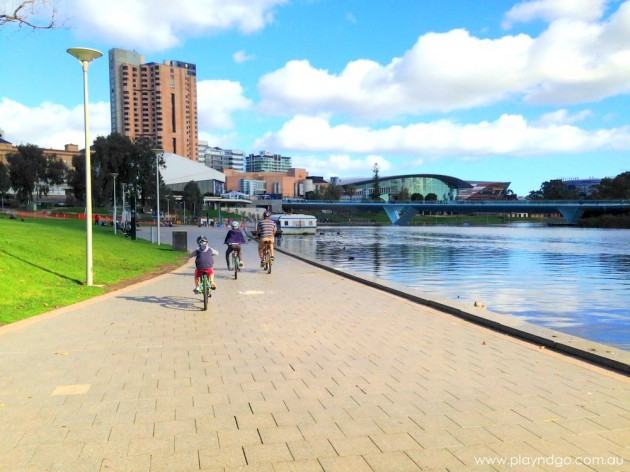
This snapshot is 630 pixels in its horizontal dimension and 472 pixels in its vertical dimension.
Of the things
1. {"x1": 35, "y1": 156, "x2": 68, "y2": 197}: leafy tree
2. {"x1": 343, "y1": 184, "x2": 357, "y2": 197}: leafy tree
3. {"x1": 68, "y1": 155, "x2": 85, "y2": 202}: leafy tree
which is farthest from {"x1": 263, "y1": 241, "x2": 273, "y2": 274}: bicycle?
{"x1": 343, "y1": 184, "x2": 357, "y2": 197}: leafy tree

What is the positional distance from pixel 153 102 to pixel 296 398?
171073 millimetres

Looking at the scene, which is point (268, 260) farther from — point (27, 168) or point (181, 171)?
point (181, 171)

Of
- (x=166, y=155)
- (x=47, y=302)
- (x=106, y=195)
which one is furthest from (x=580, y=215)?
(x=47, y=302)

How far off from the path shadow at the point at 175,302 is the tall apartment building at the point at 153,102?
15800 cm

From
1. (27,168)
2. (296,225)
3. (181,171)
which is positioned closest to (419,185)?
(181,171)

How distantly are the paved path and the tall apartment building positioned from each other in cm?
16195

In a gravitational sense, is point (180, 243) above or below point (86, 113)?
below

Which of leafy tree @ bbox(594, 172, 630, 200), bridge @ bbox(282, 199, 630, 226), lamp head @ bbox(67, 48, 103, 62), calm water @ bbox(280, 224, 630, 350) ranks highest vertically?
leafy tree @ bbox(594, 172, 630, 200)

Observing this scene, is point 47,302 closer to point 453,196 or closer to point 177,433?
point 177,433

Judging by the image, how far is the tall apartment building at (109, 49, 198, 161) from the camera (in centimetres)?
15988

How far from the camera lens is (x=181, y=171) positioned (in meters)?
137

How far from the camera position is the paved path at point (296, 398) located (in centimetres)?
337

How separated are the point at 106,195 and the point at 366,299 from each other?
75.9 metres

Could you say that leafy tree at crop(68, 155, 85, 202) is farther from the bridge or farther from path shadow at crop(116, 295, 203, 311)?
path shadow at crop(116, 295, 203, 311)
